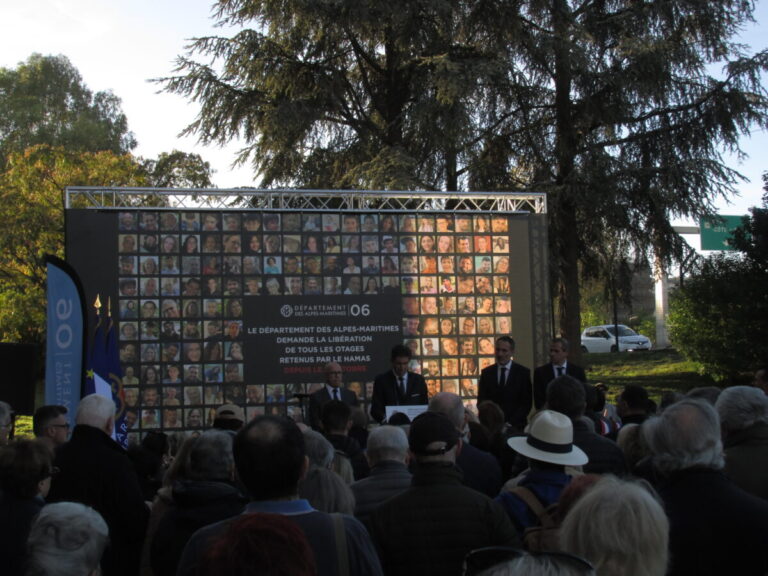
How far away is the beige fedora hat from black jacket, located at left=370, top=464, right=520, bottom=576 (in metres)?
0.42

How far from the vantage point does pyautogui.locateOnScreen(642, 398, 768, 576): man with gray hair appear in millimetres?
3053

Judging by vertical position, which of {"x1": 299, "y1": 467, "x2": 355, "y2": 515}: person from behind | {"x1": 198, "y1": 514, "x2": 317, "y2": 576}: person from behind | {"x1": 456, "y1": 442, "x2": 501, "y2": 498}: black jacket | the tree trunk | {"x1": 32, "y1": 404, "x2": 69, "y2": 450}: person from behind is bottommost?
{"x1": 456, "y1": 442, "x2": 501, "y2": 498}: black jacket

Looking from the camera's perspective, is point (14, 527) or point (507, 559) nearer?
point (507, 559)

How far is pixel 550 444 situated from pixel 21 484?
245 centimetres

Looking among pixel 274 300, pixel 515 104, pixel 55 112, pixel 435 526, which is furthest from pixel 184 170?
pixel 435 526

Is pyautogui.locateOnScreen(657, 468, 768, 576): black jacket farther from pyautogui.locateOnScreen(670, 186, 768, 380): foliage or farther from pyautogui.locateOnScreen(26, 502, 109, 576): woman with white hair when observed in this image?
pyautogui.locateOnScreen(670, 186, 768, 380): foliage

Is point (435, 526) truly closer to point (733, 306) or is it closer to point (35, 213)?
point (733, 306)

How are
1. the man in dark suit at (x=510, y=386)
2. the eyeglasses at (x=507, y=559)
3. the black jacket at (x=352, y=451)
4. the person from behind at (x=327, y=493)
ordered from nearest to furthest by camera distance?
1. the eyeglasses at (x=507, y=559)
2. the person from behind at (x=327, y=493)
3. the black jacket at (x=352, y=451)
4. the man in dark suit at (x=510, y=386)

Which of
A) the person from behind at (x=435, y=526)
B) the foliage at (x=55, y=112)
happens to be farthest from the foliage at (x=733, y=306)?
the foliage at (x=55, y=112)

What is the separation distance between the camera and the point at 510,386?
9.56 m

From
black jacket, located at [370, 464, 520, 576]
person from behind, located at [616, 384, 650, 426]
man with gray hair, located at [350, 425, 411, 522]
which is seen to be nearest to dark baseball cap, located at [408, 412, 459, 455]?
black jacket, located at [370, 464, 520, 576]

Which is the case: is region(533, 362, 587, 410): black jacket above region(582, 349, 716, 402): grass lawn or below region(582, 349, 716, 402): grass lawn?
above

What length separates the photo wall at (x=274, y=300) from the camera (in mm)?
11750

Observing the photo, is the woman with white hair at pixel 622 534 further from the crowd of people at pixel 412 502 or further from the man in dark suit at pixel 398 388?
the man in dark suit at pixel 398 388
